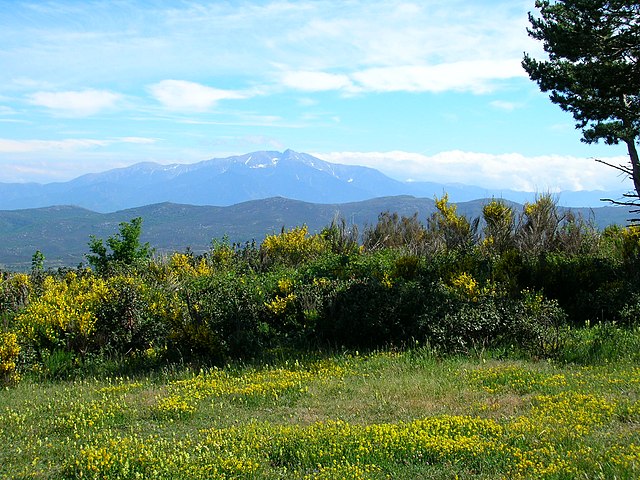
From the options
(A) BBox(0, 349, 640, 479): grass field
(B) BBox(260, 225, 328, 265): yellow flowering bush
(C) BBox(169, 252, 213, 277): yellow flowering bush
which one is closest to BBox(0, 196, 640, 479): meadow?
(A) BBox(0, 349, 640, 479): grass field

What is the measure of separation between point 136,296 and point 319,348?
3.47 m

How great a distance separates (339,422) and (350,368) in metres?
2.40

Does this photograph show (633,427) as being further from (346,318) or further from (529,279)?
(529,279)

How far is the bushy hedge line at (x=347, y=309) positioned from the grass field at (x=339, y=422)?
0.78 m

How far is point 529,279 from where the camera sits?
10812 millimetres

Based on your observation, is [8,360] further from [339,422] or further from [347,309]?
[339,422]

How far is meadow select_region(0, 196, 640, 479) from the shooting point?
15.2 feet

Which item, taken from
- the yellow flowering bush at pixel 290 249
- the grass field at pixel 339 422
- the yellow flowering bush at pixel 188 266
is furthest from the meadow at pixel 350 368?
the yellow flowering bush at pixel 290 249

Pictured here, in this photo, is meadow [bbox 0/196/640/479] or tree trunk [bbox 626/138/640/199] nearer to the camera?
meadow [bbox 0/196/640/479]

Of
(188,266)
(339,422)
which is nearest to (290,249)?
(188,266)

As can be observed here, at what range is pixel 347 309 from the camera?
9.19 meters

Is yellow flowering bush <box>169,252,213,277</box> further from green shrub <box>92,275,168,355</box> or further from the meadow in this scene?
green shrub <box>92,275,168,355</box>

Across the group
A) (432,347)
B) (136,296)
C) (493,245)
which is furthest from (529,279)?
(136,296)

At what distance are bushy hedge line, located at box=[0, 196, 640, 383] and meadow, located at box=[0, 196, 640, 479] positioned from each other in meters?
0.04
